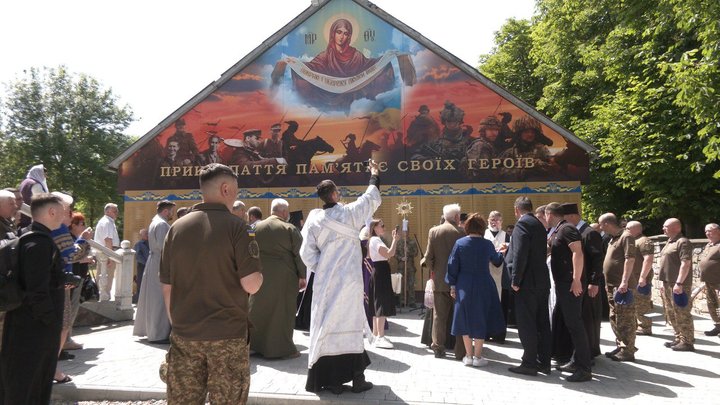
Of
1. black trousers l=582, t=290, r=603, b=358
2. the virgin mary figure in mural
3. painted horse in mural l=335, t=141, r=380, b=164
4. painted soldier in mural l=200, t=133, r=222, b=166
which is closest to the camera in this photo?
black trousers l=582, t=290, r=603, b=358

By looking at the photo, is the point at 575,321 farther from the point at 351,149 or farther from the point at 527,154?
the point at 351,149

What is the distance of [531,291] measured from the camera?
620cm

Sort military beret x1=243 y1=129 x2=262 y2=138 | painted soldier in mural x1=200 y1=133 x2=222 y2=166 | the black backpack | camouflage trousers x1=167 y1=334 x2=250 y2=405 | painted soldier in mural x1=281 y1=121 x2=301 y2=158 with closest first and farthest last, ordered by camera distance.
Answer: camouflage trousers x1=167 y1=334 x2=250 y2=405 → the black backpack → painted soldier in mural x1=281 y1=121 x2=301 y2=158 → military beret x1=243 y1=129 x2=262 y2=138 → painted soldier in mural x1=200 y1=133 x2=222 y2=166

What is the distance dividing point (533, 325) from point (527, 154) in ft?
28.1

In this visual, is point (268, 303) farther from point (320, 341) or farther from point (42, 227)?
point (42, 227)

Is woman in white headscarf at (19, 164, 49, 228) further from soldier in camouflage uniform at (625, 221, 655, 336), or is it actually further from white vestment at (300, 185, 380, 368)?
soldier in camouflage uniform at (625, 221, 655, 336)

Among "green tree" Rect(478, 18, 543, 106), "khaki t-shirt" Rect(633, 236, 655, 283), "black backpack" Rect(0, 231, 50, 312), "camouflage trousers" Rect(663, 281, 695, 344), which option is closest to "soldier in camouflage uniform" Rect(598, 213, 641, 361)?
"khaki t-shirt" Rect(633, 236, 655, 283)

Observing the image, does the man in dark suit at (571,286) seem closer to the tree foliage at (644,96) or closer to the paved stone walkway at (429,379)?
the paved stone walkway at (429,379)

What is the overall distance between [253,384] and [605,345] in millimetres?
5859

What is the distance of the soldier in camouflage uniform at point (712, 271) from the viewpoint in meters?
9.01

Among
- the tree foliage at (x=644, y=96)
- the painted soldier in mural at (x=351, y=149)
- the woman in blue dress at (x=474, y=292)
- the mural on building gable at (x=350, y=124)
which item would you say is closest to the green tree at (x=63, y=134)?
the mural on building gable at (x=350, y=124)

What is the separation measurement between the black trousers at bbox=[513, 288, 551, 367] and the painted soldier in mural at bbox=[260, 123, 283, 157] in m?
10.3

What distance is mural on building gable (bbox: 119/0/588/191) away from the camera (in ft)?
45.9

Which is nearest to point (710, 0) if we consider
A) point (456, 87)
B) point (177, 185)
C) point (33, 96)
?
point (456, 87)
